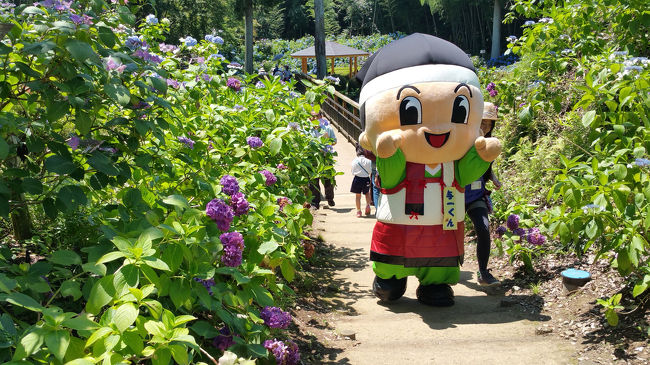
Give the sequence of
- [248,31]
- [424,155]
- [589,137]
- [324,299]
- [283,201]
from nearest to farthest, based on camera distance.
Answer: [283,201], [589,137], [424,155], [324,299], [248,31]

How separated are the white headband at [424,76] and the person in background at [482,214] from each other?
607 mm

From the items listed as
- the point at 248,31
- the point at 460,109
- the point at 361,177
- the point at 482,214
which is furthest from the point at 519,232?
the point at 248,31

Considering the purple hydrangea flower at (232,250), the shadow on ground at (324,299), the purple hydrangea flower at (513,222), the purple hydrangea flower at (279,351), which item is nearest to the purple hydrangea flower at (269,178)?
the shadow on ground at (324,299)

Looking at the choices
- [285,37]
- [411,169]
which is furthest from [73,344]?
[285,37]

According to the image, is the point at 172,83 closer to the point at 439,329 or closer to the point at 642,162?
the point at 439,329

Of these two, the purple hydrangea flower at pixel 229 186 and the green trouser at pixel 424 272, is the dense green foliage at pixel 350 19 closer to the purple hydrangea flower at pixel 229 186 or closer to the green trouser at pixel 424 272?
the green trouser at pixel 424 272

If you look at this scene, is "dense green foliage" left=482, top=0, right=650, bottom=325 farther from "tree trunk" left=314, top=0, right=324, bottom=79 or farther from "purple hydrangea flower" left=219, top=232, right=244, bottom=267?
"tree trunk" left=314, top=0, right=324, bottom=79

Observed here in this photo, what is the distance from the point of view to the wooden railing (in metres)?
12.1

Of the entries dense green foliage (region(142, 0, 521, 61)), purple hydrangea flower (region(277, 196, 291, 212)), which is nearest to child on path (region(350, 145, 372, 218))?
purple hydrangea flower (region(277, 196, 291, 212))

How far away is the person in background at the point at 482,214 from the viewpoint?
470cm

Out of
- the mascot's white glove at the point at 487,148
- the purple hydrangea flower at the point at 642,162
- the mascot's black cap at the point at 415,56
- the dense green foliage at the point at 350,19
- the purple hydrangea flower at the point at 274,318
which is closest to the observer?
the purple hydrangea flower at the point at 274,318

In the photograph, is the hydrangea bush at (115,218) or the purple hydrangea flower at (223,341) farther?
the purple hydrangea flower at (223,341)

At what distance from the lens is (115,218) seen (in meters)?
2.85

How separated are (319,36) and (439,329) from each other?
1624 centimetres
